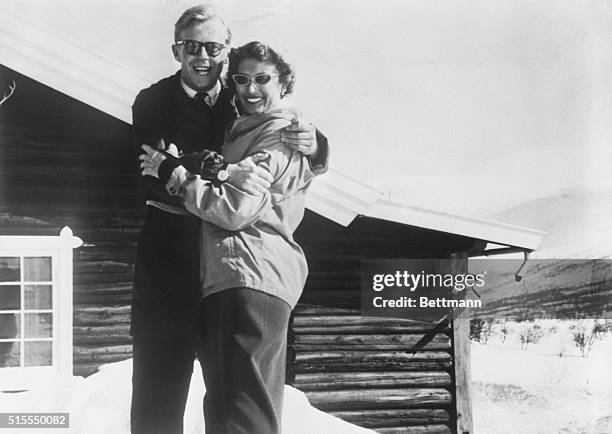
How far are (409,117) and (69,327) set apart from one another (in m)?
1.99

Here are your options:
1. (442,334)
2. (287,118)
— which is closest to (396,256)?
(442,334)

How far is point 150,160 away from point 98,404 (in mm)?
1230

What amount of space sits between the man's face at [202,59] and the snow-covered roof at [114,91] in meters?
0.21

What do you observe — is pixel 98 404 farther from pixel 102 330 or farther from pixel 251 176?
pixel 251 176

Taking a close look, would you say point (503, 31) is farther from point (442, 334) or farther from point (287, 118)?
point (442, 334)

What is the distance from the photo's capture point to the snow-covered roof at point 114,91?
395 centimetres

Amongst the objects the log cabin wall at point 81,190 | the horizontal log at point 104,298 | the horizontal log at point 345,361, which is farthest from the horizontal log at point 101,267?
the horizontal log at point 345,361

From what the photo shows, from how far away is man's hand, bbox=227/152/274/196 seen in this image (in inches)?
154

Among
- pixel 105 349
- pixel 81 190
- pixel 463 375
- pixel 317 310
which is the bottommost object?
pixel 463 375

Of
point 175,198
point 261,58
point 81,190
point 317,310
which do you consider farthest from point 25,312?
point 261,58

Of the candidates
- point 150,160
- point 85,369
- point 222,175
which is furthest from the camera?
point 85,369

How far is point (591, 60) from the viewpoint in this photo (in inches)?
165

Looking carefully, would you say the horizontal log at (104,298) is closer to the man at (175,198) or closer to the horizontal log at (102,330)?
the horizontal log at (102,330)

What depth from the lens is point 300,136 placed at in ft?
13.1
